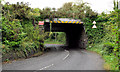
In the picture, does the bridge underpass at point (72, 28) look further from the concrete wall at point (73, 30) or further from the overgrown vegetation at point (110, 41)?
the overgrown vegetation at point (110, 41)

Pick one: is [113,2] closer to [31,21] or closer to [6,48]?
[6,48]

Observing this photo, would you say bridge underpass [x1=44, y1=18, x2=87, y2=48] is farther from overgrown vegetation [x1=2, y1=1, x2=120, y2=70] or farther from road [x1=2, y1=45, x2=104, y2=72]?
road [x1=2, y1=45, x2=104, y2=72]

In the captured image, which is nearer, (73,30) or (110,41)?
(110,41)

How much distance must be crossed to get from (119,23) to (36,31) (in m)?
13.4

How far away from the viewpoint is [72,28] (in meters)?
29.0

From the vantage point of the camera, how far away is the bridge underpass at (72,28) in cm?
2112

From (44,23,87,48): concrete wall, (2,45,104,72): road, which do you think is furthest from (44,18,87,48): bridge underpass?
(2,45,104,72): road

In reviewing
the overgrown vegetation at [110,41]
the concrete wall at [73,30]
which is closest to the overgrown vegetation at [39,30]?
the overgrown vegetation at [110,41]

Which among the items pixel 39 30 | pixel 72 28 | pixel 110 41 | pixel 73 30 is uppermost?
pixel 72 28

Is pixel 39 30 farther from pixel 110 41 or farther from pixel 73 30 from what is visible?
pixel 73 30

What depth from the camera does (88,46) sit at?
847 inches

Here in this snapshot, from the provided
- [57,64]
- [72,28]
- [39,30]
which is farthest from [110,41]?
[72,28]

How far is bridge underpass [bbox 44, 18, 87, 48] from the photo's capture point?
21.1 meters

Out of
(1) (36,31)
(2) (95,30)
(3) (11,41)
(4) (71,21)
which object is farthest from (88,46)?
(3) (11,41)
